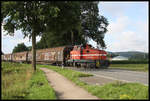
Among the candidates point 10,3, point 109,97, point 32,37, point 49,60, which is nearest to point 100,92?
point 109,97

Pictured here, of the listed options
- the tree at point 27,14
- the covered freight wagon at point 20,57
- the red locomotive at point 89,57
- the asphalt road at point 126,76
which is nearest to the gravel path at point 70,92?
the asphalt road at point 126,76

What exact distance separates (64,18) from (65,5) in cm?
136

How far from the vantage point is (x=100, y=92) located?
27.9 feet

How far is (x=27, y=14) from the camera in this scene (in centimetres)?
1984

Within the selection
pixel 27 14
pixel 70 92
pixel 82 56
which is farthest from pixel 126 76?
pixel 27 14

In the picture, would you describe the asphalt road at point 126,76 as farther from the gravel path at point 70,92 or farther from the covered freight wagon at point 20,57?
the covered freight wagon at point 20,57

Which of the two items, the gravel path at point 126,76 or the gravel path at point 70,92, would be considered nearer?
the gravel path at point 70,92

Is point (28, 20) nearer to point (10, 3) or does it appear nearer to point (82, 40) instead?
point (10, 3)

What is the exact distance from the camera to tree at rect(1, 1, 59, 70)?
737 inches

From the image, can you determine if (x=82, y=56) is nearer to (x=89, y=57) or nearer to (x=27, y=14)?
(x=89, y=57)

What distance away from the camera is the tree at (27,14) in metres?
18.7

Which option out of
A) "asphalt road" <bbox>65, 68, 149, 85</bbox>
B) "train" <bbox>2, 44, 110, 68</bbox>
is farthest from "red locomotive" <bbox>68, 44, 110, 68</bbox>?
"asphalt road" <bbox>65, 68, 149, 85</bbox>

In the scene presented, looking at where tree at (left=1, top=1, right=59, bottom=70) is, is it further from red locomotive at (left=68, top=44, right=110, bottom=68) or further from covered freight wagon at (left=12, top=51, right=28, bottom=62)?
covered freight wagon at (left=12, top=51, right=28, bottom=62)

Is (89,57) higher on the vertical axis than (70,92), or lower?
higher
